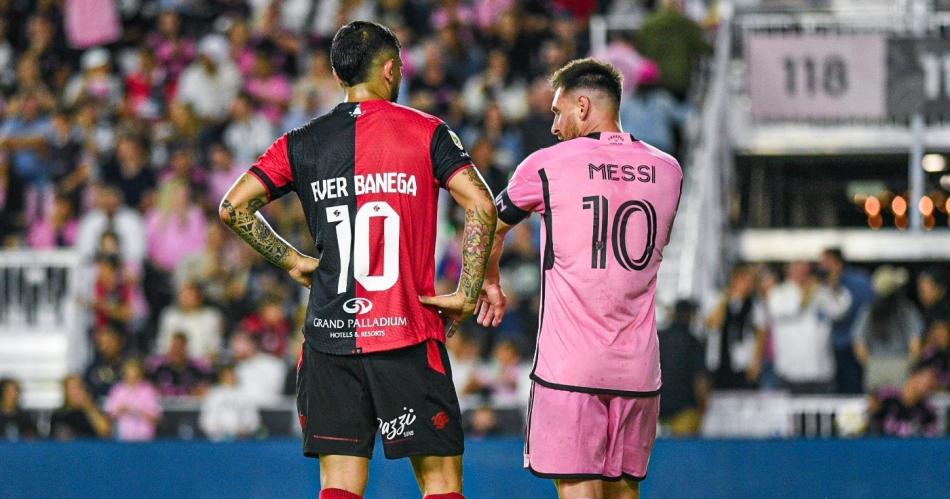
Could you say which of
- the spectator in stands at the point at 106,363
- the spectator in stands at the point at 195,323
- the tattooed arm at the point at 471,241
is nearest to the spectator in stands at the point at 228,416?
the spectator in stands at the point at 195,323

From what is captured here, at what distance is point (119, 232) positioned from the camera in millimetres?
14477

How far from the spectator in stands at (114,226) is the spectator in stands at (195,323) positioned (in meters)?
0.81

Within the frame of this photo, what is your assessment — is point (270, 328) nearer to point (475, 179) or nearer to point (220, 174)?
point (220, 174)

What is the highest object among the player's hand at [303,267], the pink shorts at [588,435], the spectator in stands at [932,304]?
the player's hand at [303,267]

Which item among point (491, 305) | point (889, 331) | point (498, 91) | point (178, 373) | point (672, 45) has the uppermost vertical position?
point (672, 45)

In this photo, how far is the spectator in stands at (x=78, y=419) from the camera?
41.3ft

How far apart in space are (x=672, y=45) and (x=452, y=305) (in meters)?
9.17

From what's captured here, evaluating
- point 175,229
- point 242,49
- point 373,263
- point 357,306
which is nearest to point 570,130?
point 373,263

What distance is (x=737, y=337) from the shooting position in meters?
13.1

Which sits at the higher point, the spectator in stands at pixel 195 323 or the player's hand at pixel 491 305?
the player's hand at pixel 491 305

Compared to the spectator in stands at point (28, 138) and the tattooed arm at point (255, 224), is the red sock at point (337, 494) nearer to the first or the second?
the tattooed arm at point (255, 224)

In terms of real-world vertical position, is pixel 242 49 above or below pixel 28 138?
above

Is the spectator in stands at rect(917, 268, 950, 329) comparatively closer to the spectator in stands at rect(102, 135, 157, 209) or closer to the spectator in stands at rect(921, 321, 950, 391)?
the spectator in stands at rect(921, 321, 950, 391)

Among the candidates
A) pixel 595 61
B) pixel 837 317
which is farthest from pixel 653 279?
pixel 837 317
